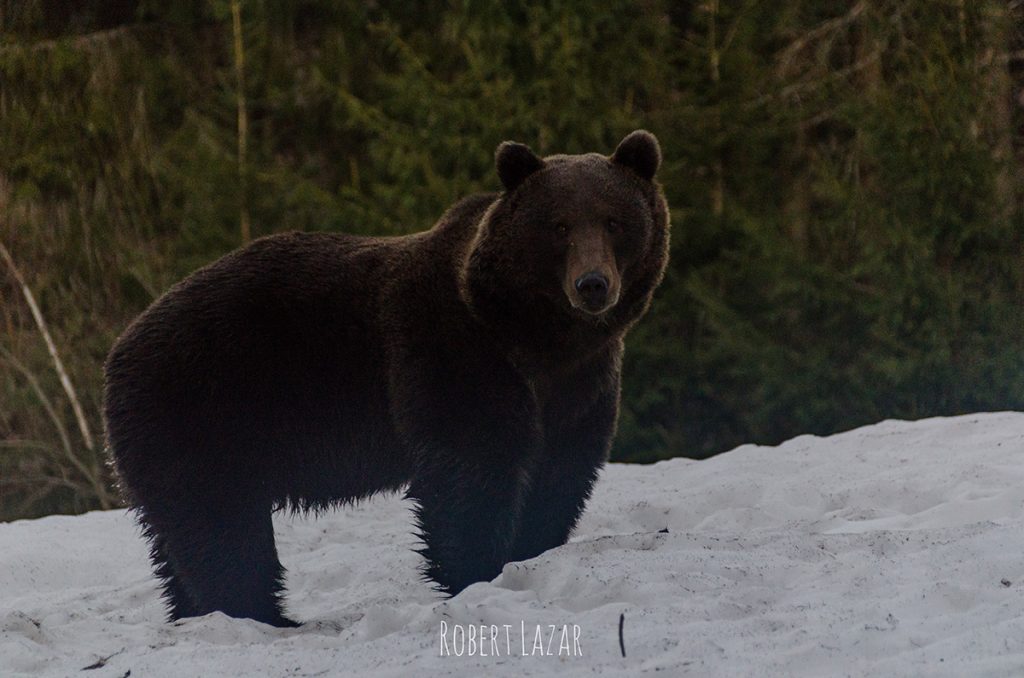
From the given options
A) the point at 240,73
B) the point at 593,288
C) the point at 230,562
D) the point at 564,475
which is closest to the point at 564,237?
the point at 593,288

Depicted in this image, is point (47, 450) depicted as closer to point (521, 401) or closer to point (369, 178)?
point (369, 178)

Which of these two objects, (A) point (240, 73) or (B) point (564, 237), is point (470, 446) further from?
(A) point (240, 73)

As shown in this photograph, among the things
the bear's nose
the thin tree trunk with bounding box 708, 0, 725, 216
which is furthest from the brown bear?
the thin tree trunk with bounding box 708, 0, 725, 216

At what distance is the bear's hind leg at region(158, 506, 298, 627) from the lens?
4.98 metres

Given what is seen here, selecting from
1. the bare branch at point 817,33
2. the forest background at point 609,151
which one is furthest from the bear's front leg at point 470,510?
the bare branch at point 817,33

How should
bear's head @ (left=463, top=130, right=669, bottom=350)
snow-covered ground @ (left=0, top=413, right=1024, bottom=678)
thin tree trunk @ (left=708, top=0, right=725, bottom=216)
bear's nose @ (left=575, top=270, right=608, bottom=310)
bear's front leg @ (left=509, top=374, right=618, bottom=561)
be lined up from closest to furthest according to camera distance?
snow-covered ground @ (left=0, top=413, right=1024, bottom=678), bear's nose @ (left=575, top=270, right=608, bottom=310), bear's head @ (left=463, top=130, right=669, bottom=350), bear's front leg @ (left=509, top=374, right=618, bottom=561), thin tree trunk @ (left=708, top=0, right=725, bottom=216)

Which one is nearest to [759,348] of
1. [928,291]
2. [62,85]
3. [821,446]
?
[928,291]

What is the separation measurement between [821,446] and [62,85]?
31.7 ft

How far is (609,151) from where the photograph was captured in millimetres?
11250

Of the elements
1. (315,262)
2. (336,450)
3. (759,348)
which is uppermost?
(315,262)

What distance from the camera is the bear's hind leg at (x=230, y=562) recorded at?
16.3 feet

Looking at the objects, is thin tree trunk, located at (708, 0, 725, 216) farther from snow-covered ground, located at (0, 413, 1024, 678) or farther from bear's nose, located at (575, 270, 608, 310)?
bear's nose, located at (575, 270, 608, 310)

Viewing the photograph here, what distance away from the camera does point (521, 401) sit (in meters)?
4.97

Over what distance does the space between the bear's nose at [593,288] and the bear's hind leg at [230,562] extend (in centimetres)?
156
